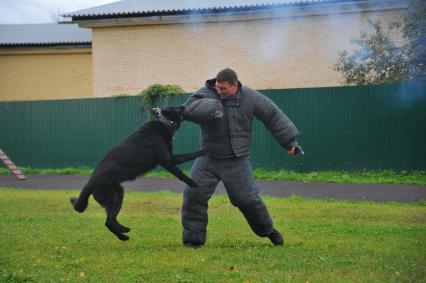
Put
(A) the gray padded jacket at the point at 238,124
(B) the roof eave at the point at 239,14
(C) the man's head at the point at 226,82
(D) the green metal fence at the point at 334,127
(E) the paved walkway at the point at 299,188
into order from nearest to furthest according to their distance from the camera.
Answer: (C) the man's head at the point at 226,82 < (A) the gray padded jacket at the point at 238,124 < (E) the paved walkway at the point at 299,188 < (D) the green metal fence at the point at 334,127 < (B) the roof eave at the point at 239,14

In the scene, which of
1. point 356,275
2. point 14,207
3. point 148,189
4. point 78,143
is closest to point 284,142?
point 356,275

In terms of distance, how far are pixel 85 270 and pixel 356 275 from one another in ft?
8.51

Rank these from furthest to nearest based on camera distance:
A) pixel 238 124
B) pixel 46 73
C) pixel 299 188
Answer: pixel 46 73 → pixel 299 188 → pixel 238 124

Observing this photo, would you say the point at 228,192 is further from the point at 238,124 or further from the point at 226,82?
the point at 226,82

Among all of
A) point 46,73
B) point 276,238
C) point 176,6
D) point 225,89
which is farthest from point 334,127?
point 46,73

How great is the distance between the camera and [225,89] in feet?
27.1

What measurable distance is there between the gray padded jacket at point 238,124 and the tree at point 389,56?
341 inches

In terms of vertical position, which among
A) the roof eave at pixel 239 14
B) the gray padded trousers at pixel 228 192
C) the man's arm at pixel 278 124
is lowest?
the gray padded trousers at pixel 228 192

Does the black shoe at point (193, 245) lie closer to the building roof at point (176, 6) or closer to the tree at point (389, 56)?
the tree at point (389, 56)

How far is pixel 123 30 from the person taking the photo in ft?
76.9

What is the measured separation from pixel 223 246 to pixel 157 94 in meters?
12.3

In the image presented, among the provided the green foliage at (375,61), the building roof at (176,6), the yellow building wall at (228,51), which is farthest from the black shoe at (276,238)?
the building roof at (176,6)

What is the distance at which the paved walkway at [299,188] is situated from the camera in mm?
14273

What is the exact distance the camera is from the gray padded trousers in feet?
27.7
